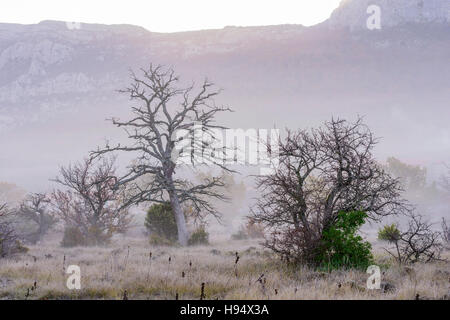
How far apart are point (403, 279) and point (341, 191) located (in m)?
2.63

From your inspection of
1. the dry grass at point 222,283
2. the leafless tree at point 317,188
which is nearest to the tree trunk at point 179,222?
the leafless tree at point 317,188

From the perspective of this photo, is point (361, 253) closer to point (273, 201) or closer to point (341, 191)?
point (341, 191)

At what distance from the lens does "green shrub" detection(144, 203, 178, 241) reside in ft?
69.4

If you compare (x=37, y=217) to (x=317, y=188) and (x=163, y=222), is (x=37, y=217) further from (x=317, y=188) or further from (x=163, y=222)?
(x=317, y=188)

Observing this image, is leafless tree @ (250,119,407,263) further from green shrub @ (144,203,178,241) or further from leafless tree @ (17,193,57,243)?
leafless tree @ (17,193,57,243)

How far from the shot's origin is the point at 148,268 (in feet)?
29.3

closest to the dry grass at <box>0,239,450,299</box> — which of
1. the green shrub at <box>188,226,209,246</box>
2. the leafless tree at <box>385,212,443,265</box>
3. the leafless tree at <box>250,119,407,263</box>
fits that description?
the leafless tree at <box>250,119,407,263</box>

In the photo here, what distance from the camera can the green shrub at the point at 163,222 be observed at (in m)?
21.2

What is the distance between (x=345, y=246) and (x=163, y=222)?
14.2 m

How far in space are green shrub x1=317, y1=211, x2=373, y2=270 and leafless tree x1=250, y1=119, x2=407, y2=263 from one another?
35 centimetres

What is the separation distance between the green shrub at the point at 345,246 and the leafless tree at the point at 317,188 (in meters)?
0.35

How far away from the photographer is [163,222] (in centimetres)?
2125
